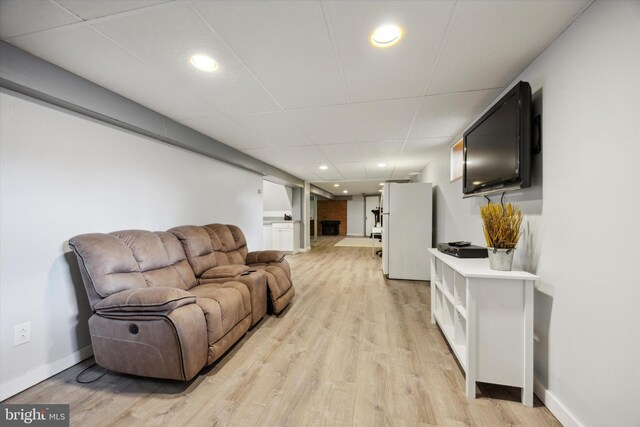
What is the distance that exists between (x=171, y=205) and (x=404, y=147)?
3343mm

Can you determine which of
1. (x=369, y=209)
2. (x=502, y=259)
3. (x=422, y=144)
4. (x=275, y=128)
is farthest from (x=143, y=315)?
(x=369, y=209)

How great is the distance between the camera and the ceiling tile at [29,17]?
1193 mm

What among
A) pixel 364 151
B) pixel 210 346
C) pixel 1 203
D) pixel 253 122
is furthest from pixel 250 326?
pixel 364 151

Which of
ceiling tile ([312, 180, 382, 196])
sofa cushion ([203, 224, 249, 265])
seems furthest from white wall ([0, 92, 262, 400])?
ceiling tile ([312, 180, 382, 196])

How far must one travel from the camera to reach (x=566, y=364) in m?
1.32

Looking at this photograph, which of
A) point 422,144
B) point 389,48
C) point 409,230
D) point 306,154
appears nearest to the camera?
point 389,48

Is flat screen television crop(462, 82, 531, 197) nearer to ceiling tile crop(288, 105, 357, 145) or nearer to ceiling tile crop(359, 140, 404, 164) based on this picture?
ceiling tile crop(288, 105, 357, 145)

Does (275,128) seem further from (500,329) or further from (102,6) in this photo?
(500,329)

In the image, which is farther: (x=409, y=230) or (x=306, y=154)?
(x=409, y=230)

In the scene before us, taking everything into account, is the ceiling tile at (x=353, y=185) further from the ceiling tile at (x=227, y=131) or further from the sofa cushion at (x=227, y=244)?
the sofa cushion at (x=227, y=244)

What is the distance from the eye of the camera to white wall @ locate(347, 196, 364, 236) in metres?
12.3

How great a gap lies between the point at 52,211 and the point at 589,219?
10.9 ft

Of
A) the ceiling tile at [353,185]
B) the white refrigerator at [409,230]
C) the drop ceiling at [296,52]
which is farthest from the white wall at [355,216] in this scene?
the drop ceiling at [296,52]

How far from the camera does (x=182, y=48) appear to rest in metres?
1.50
